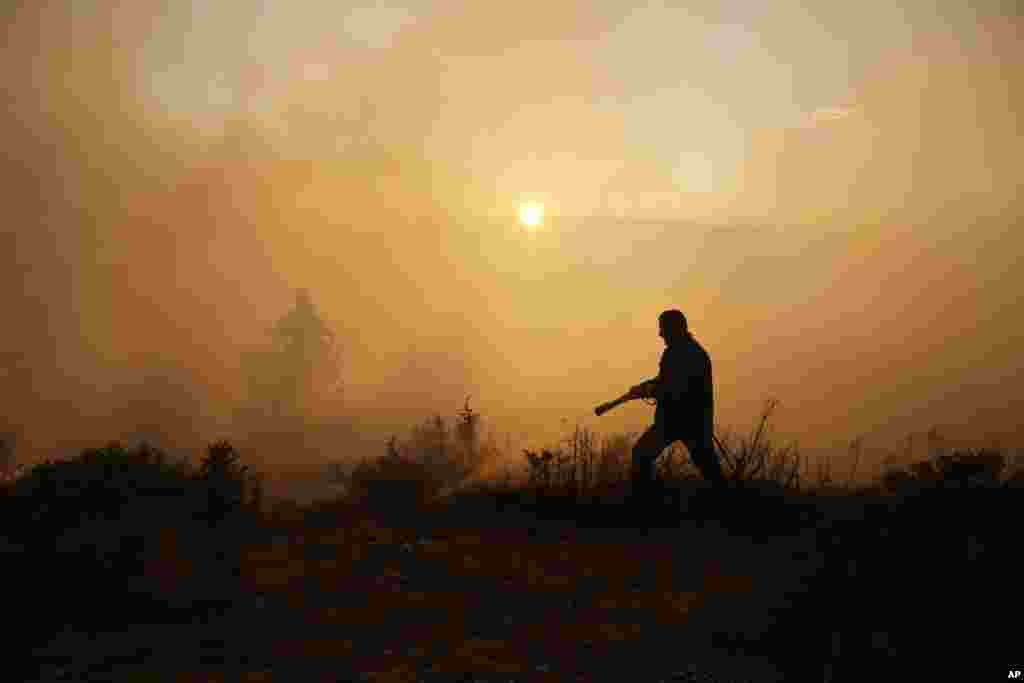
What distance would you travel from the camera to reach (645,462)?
341 inches

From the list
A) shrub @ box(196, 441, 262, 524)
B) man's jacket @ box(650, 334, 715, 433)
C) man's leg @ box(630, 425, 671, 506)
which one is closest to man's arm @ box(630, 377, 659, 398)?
man's jacket @ box(650, 334, 715, 433)

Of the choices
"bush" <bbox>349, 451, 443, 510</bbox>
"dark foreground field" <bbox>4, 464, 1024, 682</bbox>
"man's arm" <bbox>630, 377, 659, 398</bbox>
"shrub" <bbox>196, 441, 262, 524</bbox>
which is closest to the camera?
"dark foreground field" <bbox>4, 464, 1024, 682</bbox>

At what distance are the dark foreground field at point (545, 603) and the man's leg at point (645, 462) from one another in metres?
0.59

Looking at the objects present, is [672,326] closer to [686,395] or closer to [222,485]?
[686,395]

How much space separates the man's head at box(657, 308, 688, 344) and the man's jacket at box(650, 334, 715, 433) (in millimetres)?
223

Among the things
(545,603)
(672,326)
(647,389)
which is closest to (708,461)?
(647,389)

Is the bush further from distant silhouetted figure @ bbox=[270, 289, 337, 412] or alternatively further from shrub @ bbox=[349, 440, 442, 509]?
distant silhouetted figure @ bbox=[270, 289, 337, 412]

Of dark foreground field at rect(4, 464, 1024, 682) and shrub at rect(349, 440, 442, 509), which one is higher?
shrub at rect(349, 440, 442, 509)

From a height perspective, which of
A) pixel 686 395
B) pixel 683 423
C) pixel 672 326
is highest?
pixel 672 326

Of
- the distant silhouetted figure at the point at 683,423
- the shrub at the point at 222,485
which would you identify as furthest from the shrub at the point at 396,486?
the distant silhouetted figure at the point at 683,423

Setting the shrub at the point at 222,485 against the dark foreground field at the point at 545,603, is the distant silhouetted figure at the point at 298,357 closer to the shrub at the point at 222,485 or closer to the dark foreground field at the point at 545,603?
the shrub at the point at 222,485

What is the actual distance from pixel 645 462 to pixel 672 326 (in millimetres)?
1676

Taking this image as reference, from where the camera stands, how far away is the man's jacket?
870 centimetres

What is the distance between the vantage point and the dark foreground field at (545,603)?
4645 mm
